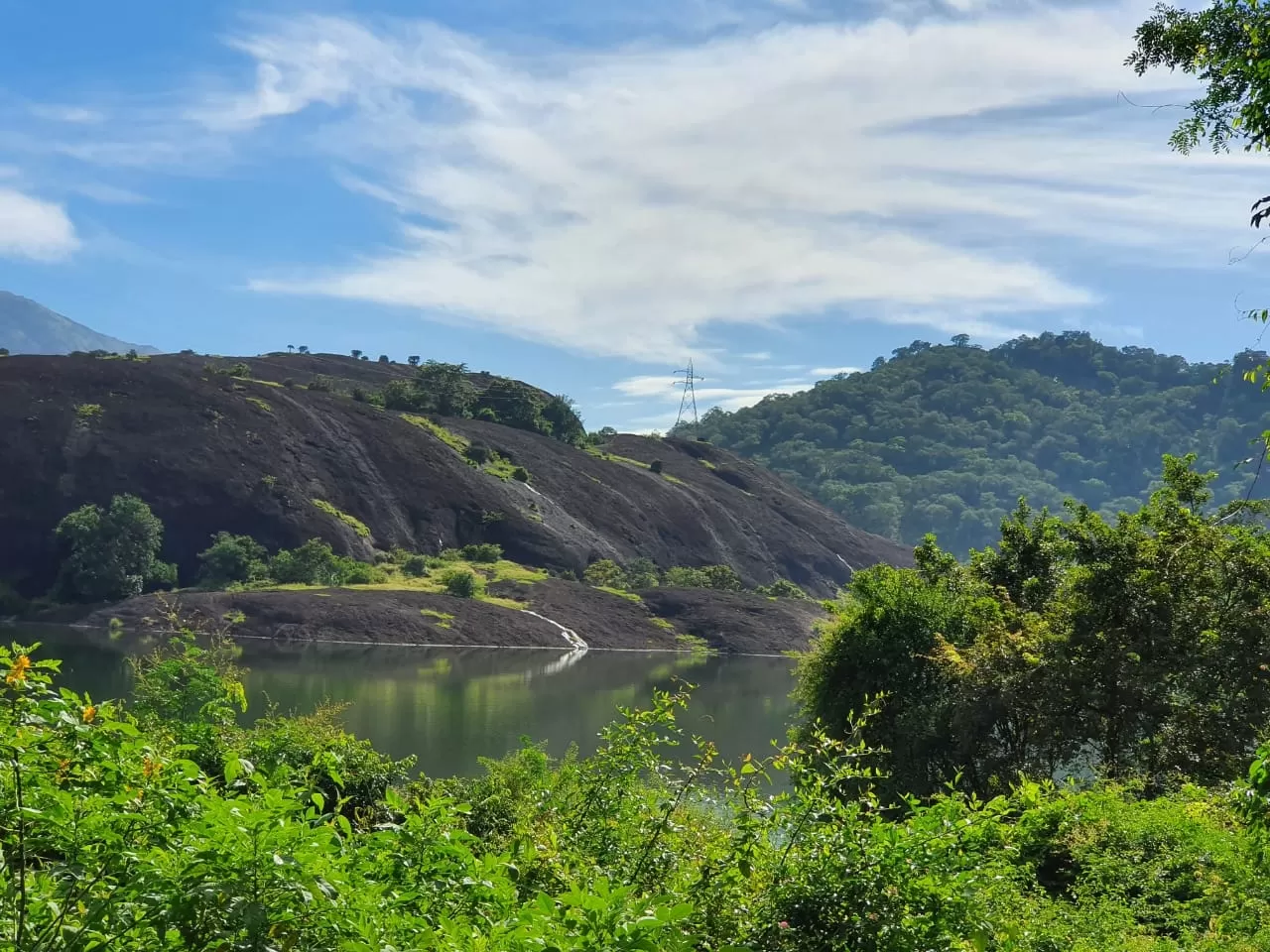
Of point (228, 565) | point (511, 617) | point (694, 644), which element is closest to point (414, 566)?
point (511, 617)

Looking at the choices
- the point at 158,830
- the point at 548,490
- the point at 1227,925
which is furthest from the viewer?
the point at 548,490

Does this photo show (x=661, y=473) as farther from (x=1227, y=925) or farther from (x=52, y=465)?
(x=1227, y=925)

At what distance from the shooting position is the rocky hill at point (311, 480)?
75625 millimetres

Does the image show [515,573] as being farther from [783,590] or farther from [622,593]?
[783,590]

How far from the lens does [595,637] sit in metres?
75.1

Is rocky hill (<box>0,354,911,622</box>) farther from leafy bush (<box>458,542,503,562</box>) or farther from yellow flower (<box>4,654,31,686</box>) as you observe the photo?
yellow flower (<box>4,654,31,686</box>)

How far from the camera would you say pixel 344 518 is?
8375 centimetres

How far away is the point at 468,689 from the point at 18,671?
46.5 meters

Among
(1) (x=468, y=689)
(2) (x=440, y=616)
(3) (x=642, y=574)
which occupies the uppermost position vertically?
(3) (x=642, y=574)

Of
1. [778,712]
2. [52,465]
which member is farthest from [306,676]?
[52,465]

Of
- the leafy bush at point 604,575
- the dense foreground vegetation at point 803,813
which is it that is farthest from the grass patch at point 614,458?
the dense foreground vegetation at point 803,813

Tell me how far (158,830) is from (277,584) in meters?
71.4

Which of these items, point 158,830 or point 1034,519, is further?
point 1034,519

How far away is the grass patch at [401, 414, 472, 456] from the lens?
329 feet
